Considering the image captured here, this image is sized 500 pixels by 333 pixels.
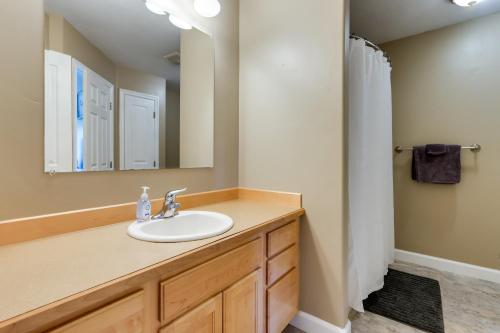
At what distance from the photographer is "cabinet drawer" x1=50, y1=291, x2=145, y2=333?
601mm

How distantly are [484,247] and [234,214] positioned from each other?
2446mm

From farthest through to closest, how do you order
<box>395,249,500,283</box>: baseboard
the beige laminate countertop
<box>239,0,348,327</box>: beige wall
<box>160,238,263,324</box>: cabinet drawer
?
<box>395,249,500,283</box>: baseboard
<box>239,0,348,327</box>: beige wall
<box>160,238,263,324</box>: cabinet drawer
the beige laminate countertop

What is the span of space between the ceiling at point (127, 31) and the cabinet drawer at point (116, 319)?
113cm

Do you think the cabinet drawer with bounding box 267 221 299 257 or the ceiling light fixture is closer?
the cabinet drawer with bounding box 267 221 299 257

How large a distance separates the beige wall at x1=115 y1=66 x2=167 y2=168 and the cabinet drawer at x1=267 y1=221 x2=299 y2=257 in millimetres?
769

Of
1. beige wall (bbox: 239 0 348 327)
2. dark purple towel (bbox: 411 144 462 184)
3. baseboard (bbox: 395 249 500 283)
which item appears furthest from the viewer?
dark purple towel (bbox: 411 144 462 184)

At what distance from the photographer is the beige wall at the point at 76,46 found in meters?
1.03

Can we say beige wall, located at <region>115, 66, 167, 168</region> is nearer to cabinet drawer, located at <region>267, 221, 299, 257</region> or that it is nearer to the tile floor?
cabinet drawer, located at <region>267, 221, 299, 257</region>

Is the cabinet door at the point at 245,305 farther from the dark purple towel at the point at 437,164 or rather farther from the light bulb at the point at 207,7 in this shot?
the dark purple towel at the point at 437,164

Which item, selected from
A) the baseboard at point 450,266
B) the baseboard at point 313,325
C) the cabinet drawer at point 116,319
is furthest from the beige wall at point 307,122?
the baseboard at point 450,266

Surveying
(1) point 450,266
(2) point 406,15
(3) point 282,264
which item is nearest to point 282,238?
(3) point 282,264

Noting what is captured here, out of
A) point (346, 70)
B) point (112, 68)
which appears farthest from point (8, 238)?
point (346, 70)

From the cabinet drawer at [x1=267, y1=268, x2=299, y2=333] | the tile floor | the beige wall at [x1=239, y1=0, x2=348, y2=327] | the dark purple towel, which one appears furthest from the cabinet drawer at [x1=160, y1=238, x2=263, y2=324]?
Answer: the dark purple towel

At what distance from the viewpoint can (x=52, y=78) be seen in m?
1.02
